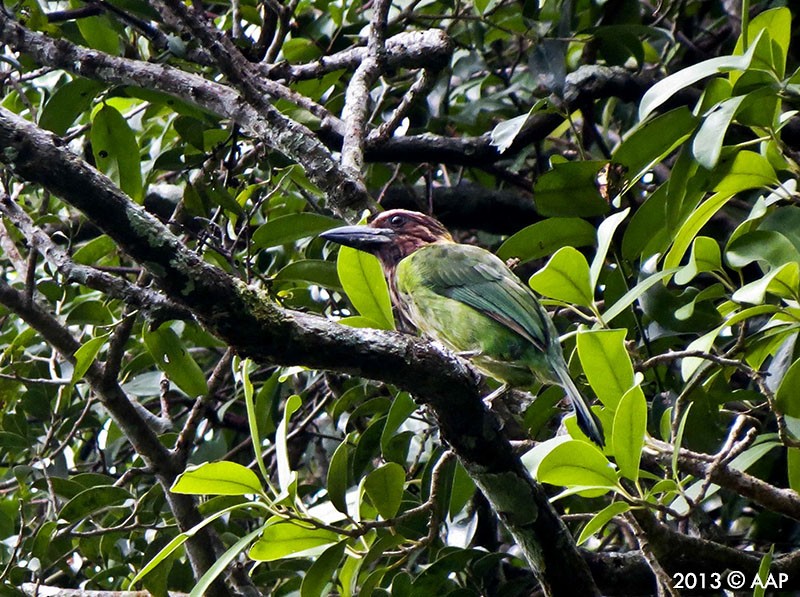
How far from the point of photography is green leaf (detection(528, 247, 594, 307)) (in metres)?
2.34

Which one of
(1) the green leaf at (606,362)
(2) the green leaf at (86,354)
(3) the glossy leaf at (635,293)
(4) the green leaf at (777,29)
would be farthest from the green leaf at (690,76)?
(2) the green leaf at (86,354)

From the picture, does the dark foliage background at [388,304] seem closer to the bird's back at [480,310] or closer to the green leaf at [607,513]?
the green leaf at [607,513]

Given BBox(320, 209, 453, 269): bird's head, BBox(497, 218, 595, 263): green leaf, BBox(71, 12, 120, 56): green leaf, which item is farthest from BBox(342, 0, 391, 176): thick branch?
BBox(71, 12, 120, 56): green leaf

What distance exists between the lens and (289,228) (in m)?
3.09

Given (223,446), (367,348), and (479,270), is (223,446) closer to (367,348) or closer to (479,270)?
(479,270)

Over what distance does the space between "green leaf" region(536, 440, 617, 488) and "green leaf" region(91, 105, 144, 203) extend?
5.46 feet

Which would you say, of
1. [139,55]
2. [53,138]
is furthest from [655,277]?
[139,55]

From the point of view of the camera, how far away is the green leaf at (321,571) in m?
2.38

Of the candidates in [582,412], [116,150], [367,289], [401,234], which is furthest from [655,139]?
[116,150]

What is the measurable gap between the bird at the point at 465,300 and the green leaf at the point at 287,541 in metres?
0.79

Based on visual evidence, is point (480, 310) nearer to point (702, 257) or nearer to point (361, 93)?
point (361, 93)

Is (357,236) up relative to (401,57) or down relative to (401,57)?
down

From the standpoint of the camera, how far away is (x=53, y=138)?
72.7 inches

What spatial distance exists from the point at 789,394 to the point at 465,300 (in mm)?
1316
